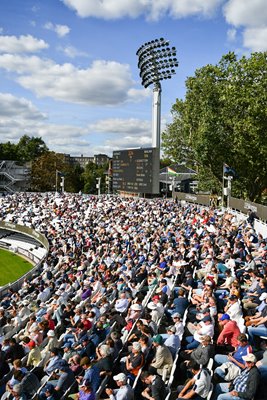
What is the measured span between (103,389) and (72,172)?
295 feet

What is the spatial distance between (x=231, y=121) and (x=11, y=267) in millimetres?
23948

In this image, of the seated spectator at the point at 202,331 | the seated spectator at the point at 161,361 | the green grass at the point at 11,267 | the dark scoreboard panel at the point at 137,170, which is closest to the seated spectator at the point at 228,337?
the seated spectator at the point at 202,331

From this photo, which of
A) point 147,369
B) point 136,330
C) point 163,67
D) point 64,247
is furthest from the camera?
point 163,67

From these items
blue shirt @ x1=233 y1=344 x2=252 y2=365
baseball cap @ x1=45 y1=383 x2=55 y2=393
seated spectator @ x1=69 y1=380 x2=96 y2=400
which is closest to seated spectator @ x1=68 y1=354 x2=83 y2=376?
baseball cap @ x1=45 y1=383 x2=55 y2=393

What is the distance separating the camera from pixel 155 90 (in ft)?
193

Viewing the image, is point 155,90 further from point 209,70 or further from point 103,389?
point 103,389

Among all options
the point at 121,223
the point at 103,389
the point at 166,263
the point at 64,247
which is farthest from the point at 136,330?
the point at 121,223

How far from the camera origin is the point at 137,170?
127ft

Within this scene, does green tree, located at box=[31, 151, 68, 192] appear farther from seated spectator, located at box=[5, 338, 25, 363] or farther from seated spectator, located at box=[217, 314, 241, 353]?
seated spectator, located at box=[217, 314, 241, 353]

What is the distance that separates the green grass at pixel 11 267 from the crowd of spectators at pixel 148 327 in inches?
484

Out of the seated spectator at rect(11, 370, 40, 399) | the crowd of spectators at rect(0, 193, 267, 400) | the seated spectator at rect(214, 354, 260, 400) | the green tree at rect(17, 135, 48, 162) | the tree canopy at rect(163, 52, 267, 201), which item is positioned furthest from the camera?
the green tree at rect(17, 135, 48, 162)

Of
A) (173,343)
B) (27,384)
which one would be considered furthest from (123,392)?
(27,384)

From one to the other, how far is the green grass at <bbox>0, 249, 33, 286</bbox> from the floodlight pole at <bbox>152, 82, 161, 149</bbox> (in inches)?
995

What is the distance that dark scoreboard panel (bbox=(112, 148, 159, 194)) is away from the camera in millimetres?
36812
